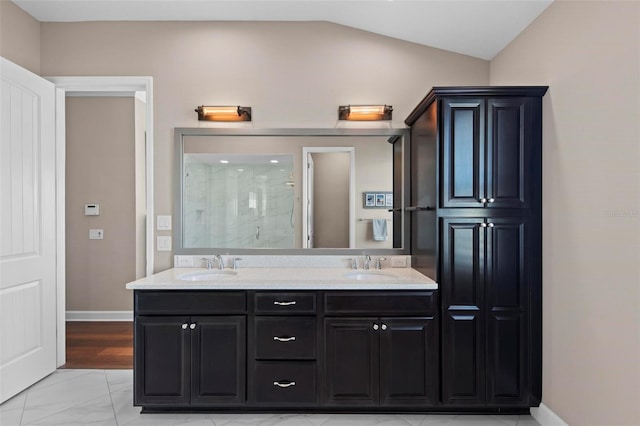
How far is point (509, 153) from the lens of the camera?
236 cm

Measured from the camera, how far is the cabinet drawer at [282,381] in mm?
2381

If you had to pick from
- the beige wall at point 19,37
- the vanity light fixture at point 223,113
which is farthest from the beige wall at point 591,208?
the beige wall at point 19,37

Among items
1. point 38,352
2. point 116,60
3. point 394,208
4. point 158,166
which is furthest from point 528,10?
point 38,352

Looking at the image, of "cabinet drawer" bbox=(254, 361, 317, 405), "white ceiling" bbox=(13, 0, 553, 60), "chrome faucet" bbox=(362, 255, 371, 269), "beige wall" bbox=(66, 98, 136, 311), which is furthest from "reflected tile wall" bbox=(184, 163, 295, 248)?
"beige wall" bbox=(66, 98, 136, 311)

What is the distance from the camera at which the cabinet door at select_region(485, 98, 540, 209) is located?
2352 millimetres

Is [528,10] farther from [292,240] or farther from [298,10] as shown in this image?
[292,240]

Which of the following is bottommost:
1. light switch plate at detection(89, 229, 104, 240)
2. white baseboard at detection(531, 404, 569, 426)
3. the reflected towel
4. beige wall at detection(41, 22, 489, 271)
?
white baseboard at detection(531, 404, 569, 426)

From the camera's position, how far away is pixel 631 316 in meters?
1.68

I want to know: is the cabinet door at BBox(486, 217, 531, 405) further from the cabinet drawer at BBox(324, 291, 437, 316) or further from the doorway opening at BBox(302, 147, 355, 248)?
the doorway opening at BBox(302, 147, 355, 248)

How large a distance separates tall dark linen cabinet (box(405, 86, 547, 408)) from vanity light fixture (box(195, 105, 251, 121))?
148 cm

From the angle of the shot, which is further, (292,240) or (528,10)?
(292,240)

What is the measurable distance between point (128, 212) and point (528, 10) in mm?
4246

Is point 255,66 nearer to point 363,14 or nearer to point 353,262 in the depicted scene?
point 363,14

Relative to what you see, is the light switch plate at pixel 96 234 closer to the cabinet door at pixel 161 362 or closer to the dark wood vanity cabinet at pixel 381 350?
the cabinet door at pixel 161 362
